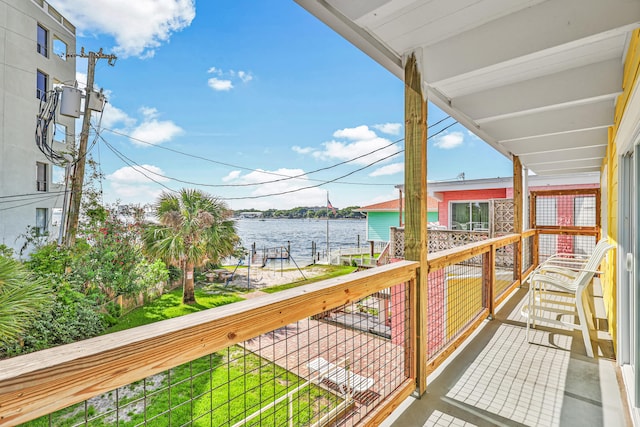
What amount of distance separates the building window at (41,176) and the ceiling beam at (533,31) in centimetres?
1136

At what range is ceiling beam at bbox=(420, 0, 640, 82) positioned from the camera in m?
1.42

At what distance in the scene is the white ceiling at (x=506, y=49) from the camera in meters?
1.42

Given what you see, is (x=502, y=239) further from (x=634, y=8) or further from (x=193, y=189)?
(x=193, y=189)

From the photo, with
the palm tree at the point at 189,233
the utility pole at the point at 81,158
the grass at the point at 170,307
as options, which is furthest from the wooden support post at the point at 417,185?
the utility pole at the point at 81,158

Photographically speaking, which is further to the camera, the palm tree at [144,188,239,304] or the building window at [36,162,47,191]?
the palm tree at [144,188,239,304]

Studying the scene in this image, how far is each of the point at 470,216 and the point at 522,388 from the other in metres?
8.91

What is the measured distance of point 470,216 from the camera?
1002 centimetres

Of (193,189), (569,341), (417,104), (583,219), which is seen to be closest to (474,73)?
(417,104)

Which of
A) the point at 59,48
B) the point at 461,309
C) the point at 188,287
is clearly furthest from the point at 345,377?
the point at 59,48

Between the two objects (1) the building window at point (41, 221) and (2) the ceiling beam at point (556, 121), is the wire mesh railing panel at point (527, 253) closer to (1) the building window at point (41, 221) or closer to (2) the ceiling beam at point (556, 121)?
(2) the ceiling beam at point (556, 121)

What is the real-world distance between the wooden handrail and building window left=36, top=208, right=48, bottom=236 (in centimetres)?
1017

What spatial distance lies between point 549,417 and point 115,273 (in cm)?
919

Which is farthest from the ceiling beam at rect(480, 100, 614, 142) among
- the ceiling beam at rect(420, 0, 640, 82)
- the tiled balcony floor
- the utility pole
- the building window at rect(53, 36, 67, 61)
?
the building window at rect(53, 36, 67, 61)

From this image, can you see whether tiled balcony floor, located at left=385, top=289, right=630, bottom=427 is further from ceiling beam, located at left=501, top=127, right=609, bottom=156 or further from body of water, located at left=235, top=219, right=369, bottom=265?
body of water, located at left=235, top=219, right=369, bottom=265
